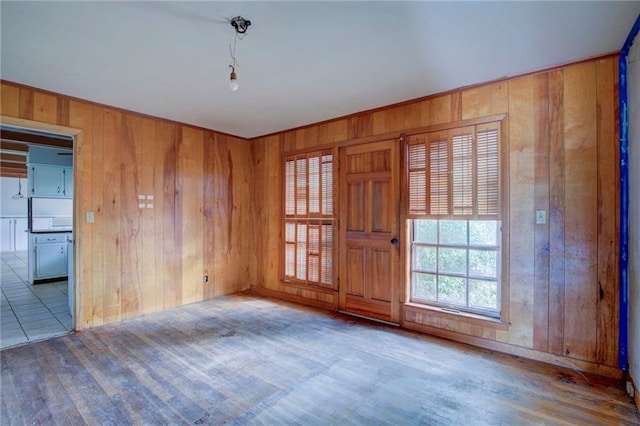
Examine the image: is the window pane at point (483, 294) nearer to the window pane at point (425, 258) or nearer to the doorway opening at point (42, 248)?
the window pane at point (425, 258)

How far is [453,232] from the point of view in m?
3.22

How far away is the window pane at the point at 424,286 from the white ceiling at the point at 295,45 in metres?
2.03

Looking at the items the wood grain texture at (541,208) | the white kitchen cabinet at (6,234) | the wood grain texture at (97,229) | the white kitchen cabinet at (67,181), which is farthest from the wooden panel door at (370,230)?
the white kitchen cabinet at (6,234)

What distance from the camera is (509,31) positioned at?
6.93 ft

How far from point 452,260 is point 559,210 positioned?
3.44 feet

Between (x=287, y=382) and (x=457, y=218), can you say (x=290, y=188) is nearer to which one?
(x=457, y=218)

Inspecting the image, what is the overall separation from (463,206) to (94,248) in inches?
164

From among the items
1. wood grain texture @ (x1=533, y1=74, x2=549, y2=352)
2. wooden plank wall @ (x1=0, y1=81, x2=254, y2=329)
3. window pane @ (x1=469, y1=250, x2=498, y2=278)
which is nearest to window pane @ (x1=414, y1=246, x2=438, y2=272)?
window pane @ (x1=469, y1=250, x2=498, y2=278)

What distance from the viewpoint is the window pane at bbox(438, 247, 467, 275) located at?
3.14m

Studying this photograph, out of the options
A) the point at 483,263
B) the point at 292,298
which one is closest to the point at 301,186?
the point at 292,298

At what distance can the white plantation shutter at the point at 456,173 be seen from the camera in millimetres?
2912

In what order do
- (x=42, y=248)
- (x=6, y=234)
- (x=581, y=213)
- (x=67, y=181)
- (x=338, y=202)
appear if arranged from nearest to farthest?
(x=581, y=213)
(x=338, y=202)
(x=42, y=248)
(x=67, y=181)
(x=6, y=234)

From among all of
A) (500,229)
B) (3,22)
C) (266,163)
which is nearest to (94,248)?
(3,22)

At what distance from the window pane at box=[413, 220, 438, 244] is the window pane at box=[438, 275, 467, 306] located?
0.43 meters
